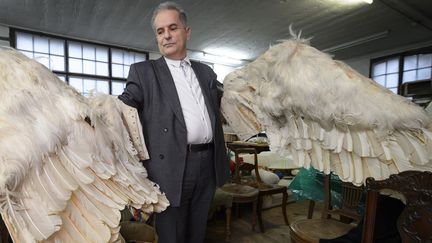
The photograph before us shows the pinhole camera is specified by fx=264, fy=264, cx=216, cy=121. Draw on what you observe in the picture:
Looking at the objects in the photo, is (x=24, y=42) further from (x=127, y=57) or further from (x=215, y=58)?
(x=215, y=58)

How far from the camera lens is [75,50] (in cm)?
571

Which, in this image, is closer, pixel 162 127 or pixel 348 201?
pixel 162 127

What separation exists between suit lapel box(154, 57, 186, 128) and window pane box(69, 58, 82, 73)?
17.7 ft

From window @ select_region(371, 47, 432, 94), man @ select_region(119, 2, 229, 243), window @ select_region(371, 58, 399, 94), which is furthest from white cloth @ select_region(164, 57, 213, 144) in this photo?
window @ select_region(371, 58, 399, 94)

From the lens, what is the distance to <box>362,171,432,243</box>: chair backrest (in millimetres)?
705

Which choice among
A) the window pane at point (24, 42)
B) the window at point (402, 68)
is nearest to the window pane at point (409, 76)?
the window at point (402, 68)

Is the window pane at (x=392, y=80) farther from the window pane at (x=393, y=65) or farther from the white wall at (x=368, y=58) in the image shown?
the white wall at (x=368, y=58)

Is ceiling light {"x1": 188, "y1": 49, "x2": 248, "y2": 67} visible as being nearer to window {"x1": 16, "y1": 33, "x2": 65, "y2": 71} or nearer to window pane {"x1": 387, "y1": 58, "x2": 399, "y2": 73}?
window {"x1": 16, "y1": 33, "x2": 65, "y2": 71}

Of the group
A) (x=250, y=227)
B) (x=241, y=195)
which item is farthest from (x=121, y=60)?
(x=250, y=227)

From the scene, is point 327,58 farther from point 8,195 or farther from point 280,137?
point 8,195

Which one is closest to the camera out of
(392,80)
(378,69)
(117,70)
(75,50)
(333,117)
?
(333,117)

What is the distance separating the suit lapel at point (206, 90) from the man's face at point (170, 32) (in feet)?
0.39

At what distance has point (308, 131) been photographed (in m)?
0.75

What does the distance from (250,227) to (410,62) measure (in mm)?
5933
